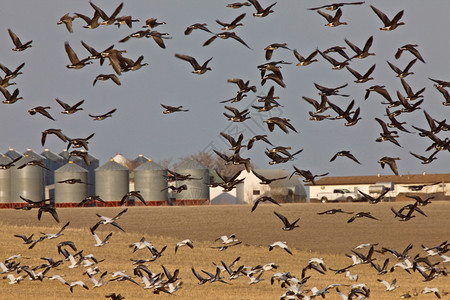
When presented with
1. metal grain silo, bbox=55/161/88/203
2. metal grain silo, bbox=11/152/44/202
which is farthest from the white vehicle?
metal grain silo, bbox=11/152/44/202

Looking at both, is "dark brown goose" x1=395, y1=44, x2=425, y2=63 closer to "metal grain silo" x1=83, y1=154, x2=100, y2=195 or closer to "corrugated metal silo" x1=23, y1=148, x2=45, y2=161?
"metal grain silo" x1=83, y1=154, x2=100, y2=195

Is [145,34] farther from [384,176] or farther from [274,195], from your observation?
[384,176]

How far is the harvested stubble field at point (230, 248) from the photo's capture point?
1602 inches

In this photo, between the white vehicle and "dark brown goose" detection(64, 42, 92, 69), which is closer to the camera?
"dark brown goose" detection(64, 42, 92, 69)

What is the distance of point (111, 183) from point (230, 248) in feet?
158

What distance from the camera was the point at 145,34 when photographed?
25453 mm

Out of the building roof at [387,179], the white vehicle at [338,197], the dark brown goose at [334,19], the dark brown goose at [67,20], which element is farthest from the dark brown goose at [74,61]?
the building roof at [387,179]

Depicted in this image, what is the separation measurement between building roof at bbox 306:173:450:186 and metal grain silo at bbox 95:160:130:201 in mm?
40155

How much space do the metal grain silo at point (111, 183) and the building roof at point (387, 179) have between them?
4016 centimetres

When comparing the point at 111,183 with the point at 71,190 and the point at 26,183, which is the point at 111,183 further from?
the point at 26,183

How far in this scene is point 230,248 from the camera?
206ft

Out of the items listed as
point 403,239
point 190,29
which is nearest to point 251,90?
point 190,29

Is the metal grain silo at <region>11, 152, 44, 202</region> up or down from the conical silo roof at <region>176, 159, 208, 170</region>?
down

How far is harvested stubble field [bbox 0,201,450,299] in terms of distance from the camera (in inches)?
1602
